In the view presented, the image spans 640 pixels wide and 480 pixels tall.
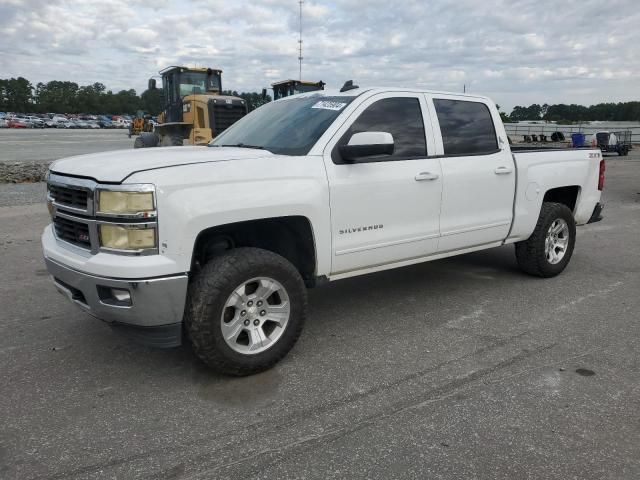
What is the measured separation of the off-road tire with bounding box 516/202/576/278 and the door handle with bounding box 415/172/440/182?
1.77 m

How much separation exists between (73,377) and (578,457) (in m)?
3.05

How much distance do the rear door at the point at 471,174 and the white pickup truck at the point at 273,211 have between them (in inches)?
0.6

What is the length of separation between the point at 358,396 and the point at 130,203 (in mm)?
1764

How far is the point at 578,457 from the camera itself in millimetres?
2740

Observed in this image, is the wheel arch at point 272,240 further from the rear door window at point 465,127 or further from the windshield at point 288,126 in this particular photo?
the rear door window at point 465,127

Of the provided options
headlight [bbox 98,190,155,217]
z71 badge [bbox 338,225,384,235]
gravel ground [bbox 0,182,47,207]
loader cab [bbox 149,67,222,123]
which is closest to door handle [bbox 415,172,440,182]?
z71 badge [bbox 338,225,384,235]

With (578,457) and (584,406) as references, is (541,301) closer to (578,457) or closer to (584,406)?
(584,406)

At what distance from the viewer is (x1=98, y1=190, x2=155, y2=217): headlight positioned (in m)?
3.08

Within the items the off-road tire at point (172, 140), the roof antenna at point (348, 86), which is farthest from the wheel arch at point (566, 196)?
the off-road tire at point (172, 140)

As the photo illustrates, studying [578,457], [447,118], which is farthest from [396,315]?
[578,457]

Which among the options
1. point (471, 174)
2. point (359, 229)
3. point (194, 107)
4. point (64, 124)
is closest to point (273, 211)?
point (359, 229)

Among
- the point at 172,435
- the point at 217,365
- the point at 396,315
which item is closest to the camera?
the point at 172,435

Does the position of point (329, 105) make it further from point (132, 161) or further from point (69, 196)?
point (69, 196)

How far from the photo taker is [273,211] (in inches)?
140
